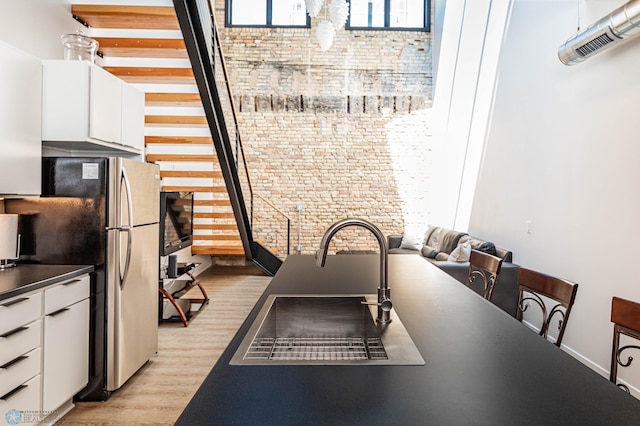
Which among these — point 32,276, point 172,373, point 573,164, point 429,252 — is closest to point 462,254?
point 429,252

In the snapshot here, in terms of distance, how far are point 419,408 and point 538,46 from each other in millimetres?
4425

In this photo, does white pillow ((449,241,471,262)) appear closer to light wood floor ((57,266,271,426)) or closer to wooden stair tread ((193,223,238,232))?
light wood floor ((57,266,271,426))

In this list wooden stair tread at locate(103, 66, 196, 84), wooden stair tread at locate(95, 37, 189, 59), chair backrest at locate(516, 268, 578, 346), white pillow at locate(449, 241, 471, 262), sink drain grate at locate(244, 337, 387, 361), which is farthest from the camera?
white pillow at locate(449, 241, 471, 262)

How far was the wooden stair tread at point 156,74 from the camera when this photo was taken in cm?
364

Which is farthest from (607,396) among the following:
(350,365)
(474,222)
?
(474,222)

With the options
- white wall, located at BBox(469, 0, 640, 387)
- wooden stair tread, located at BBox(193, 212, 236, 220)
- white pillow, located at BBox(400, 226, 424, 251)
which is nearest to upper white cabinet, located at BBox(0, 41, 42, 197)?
wooden stair tread, located at BBox(193, 212, 236, 220)

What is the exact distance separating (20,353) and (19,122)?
4.08 feet

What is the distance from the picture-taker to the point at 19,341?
6.31 feet

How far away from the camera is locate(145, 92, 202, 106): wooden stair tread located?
3881 mm

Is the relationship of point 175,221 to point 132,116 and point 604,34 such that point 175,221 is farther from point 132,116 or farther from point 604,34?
point 604,34

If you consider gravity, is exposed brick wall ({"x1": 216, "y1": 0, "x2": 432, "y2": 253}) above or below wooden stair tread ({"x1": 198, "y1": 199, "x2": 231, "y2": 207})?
above

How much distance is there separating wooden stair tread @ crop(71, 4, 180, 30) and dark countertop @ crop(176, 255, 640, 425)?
9.24ft

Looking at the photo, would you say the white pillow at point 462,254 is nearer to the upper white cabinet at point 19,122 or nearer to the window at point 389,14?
the upper white cabinet at point 19,122

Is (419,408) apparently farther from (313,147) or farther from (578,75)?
(313,147)
